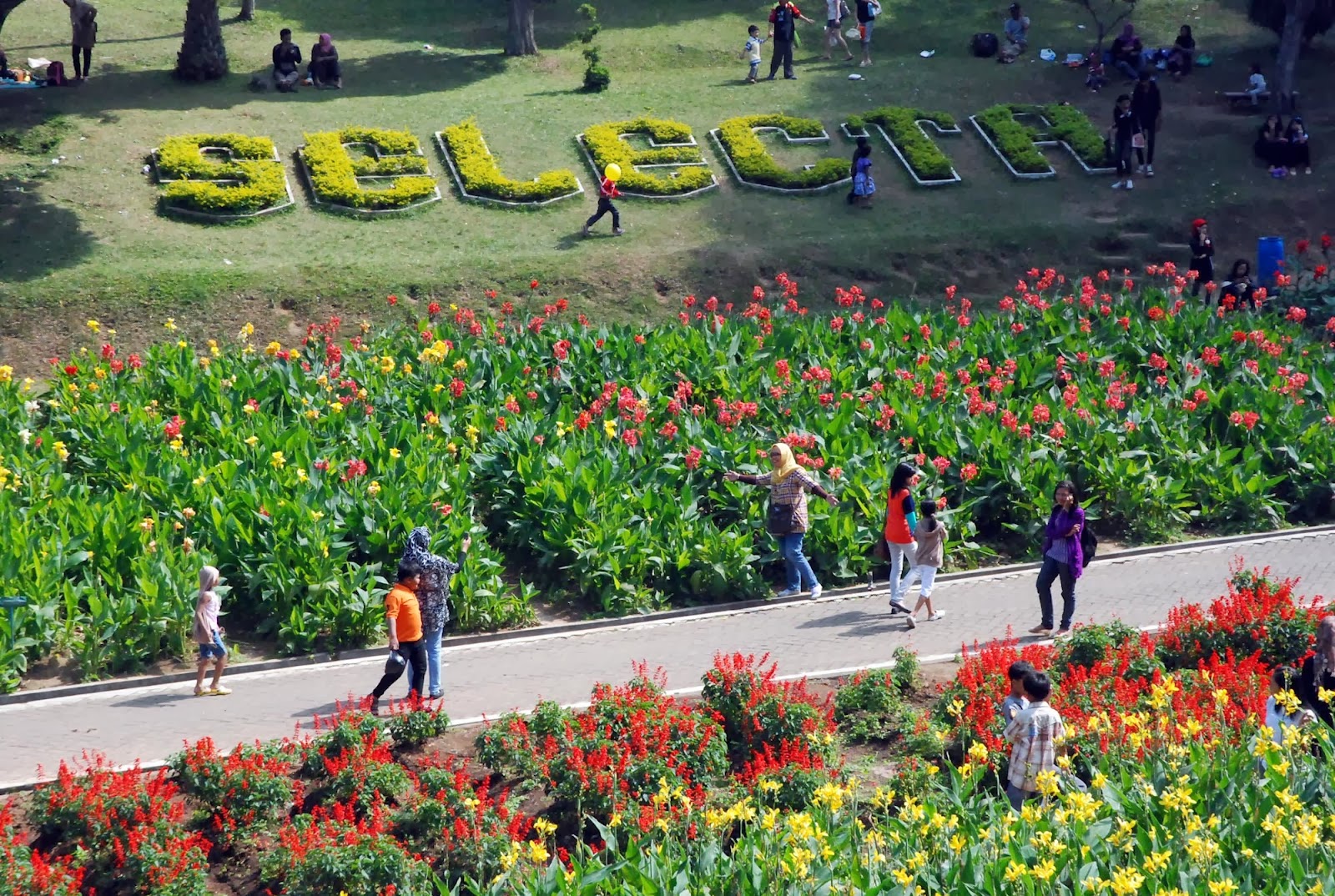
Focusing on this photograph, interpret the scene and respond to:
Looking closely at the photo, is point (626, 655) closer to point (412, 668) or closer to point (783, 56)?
point (412, 668)

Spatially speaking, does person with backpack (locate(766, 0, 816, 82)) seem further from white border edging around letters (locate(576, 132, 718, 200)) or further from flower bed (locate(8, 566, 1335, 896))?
flower bed (locate(8, 566, 1335, 896))

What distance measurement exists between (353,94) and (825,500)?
16520 mm

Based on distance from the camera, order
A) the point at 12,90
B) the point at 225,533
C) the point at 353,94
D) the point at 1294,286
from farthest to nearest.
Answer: the point at 353,94 < the point at 12,90 < the point at 1294,286 < the point at 225,533

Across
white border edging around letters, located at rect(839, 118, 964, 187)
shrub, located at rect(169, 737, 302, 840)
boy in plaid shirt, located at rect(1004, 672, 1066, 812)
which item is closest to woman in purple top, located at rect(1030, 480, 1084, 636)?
boy in plaid shirt, located at rect(1004, 672, 1066, 812)

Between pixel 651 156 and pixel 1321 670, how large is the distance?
17.4 m

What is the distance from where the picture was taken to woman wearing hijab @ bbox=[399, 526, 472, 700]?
11.4m

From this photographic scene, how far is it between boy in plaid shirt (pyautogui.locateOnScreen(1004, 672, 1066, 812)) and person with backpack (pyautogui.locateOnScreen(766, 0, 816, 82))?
70.8ft

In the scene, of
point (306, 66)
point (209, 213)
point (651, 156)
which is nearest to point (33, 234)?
point (209, 213)

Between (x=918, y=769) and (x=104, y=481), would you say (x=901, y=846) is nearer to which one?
(x=918, y=769)

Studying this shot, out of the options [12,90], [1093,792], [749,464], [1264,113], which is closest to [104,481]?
[749,464]

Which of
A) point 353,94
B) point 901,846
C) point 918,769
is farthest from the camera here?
point 353,94

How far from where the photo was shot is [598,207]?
77.4 feet

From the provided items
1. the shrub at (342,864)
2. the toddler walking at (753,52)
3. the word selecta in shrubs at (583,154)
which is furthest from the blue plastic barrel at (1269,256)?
the shrub at (342,864)

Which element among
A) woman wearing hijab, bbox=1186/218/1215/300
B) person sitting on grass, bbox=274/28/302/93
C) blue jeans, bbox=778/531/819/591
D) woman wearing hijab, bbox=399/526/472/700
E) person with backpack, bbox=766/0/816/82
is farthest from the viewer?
person with backpack, bbox=766/0/816/82
